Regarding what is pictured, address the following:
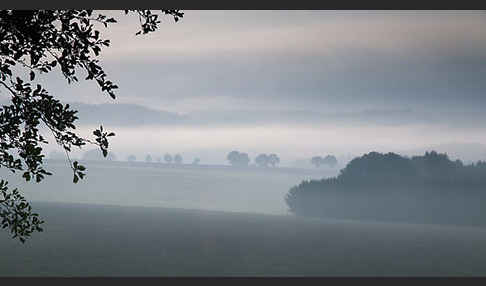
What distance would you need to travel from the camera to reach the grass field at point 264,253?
239 ft

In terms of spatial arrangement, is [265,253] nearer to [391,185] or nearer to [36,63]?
[391,185]

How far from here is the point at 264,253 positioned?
10550 cm

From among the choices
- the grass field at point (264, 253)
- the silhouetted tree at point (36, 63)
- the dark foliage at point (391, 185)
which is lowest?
the silhouetted tree at point (36, 63)

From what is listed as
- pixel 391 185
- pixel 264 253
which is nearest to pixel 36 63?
pixel 264 253

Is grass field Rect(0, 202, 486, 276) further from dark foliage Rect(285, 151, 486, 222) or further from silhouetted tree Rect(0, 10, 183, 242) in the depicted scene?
silhouetted tree Rect(0, 10, 183, 242)

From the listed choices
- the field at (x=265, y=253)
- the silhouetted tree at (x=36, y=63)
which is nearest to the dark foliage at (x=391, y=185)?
the field at (x=265, y=253)

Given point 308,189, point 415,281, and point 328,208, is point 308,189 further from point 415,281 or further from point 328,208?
point 415,281

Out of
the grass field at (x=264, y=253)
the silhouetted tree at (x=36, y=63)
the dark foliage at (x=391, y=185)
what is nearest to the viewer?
the silhouetted tree at (x=36, y=63)

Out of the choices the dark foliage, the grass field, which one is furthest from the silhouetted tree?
the dark foliage

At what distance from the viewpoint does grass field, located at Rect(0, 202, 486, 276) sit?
7288 cm

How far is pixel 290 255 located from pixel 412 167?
228 feet

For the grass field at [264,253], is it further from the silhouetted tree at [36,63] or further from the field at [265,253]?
the silhouetted tree at [36,63]

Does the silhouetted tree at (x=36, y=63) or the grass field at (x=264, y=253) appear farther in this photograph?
the grass field at (x=264, y=253)

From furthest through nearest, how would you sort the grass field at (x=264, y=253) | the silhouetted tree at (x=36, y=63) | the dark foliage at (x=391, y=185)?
the dark foliage at (x=391, y=185) → the grass field at (x=264, y=253) → the silhouetted tree at (x=36, y=63)
